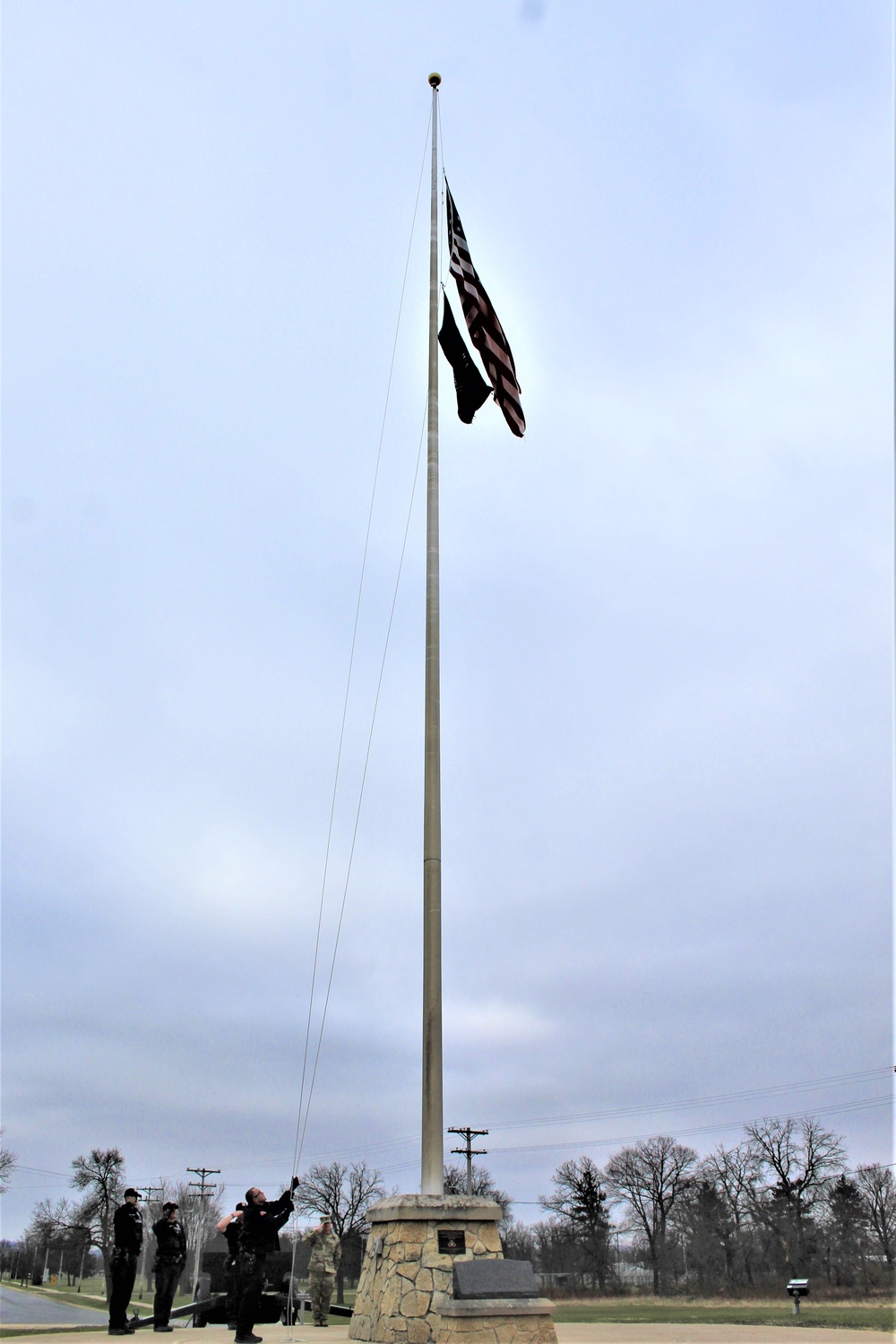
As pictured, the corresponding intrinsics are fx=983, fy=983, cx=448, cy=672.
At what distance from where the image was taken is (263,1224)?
28.2 ft

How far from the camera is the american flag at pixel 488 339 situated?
44.7ft

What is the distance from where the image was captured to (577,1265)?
56.0 m

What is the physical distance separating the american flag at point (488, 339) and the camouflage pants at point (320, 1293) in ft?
36.2

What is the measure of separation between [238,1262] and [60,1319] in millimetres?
8482

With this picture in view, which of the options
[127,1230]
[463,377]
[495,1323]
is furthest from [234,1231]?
[463,377]

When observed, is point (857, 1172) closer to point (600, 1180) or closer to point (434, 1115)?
point (600, 1180)

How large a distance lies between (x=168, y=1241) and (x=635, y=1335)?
682 centimetres

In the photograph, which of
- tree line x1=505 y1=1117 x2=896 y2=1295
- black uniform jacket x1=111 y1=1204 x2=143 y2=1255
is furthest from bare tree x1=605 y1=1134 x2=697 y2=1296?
black uniform jacket x1=111 y1=1204 x2=143 y2=1255

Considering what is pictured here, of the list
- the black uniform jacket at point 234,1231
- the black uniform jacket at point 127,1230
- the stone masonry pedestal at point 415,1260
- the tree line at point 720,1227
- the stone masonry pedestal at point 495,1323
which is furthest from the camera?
the tree line at point 720,1227

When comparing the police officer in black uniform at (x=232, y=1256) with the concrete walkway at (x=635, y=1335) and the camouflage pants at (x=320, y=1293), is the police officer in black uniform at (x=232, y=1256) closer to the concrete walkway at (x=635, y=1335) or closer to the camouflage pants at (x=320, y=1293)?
the concrete walkway at (x=635, y=1335)

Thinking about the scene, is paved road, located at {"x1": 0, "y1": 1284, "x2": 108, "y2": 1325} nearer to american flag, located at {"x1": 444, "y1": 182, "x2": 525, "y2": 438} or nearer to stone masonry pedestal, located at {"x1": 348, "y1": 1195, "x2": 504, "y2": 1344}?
stone masonry pedestal, located at {"x1": 348, "y1": 1195, "x2": 504, "y2": 1344}

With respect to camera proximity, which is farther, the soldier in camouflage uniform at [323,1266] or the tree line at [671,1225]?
the tree line at [671,1225]

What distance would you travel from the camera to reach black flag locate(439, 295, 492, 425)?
46.2 ft

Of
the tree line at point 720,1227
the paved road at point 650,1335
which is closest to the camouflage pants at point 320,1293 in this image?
the paved road at point 650,1335
